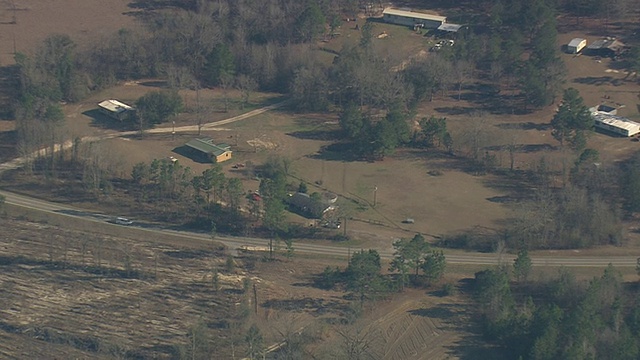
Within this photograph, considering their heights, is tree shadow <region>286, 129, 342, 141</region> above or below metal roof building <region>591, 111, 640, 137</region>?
below

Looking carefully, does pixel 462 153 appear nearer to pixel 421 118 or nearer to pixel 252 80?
pixel 421 118

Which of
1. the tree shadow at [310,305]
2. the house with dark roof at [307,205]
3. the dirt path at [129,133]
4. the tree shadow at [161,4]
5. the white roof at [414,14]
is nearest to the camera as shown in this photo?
the tree shadow at [310,305]

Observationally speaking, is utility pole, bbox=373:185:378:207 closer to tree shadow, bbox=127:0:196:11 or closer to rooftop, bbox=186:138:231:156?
rooftop, bbox=186:138:231:156

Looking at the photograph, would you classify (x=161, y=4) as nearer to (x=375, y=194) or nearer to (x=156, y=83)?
(x=156, y=83)

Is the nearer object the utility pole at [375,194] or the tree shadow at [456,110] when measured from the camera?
the utility pole at [375,194]

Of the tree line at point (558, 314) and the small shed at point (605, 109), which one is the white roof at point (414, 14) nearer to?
the small shed at point (605, 109)

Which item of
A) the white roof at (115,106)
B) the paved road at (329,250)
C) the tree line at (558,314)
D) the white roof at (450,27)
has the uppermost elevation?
the white roof at (450,27)

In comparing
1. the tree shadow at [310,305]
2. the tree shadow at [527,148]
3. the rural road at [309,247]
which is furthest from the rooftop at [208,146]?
the tree shadow at [527,148]

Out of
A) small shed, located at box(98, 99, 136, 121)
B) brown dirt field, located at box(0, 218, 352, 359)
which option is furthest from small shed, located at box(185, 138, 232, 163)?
brown dirt field, located at box(0, 218, 352, 359)
